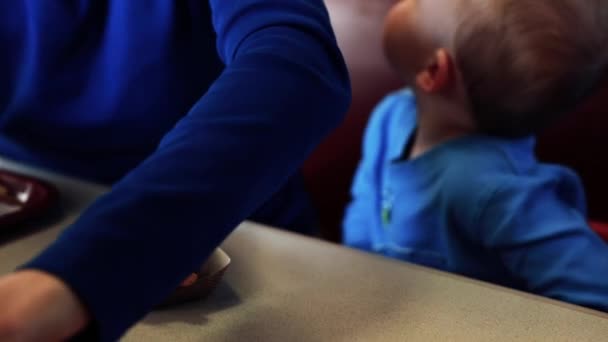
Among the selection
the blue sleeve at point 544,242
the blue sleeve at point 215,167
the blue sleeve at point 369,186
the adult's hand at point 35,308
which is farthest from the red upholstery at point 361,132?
the adult's hand at point 35,308

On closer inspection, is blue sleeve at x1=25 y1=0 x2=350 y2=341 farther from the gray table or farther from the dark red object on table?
the dark red object on table

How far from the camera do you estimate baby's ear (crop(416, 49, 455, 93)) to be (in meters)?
0.72

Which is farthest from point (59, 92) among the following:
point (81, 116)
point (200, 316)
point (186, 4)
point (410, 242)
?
point (410, 242)

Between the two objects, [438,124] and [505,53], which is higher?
[505,53]

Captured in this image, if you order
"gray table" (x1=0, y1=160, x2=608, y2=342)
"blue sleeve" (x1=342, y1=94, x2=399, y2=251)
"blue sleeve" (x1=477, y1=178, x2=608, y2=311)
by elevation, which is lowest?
"blue sleeve" (x1=342, y1=94, x2=399, y2=251)

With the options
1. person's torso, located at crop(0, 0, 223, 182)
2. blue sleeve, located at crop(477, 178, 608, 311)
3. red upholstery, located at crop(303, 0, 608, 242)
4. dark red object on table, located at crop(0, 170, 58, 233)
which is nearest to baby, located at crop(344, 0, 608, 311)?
blue sleeve, located at crop(477, 178, 608, 311)

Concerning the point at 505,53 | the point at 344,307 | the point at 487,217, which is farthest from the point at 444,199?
the point at 344,307

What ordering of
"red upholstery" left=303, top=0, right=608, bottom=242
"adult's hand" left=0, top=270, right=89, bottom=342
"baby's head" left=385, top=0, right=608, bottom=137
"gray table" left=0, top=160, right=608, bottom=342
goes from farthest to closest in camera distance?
"red upholstery" left=303, top=0, right=608, bottom=242 → "baby's head" left=385, top=0, right=608, bottom=137 → "gray table" left=0, top=160, right=608, bottom=342 → "adult's hand" left=0, top=270, right=89, bottom=342

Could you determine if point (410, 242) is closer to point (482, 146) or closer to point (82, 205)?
point (482, 146)

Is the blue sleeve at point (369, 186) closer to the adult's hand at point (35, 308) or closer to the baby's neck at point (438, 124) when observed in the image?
the baby's neck at point (438, 124)

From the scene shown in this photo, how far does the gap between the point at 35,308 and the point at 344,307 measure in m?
0.22

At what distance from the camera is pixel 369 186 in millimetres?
853

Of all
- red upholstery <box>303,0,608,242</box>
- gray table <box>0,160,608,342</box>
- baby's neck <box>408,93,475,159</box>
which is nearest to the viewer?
gray table <box>0,160,608,342</box>

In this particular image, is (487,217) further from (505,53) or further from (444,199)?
(505,53)
